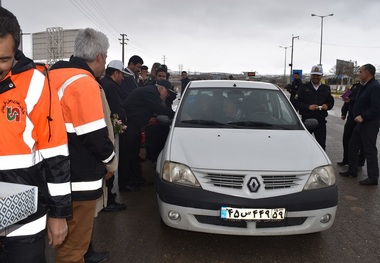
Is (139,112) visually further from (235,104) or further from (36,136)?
(36,136)

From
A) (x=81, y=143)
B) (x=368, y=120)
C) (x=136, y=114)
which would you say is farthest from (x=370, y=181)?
(x=81, y=143)

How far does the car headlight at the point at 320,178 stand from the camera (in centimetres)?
301

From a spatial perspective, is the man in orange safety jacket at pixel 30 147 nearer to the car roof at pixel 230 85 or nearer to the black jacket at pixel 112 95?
the black jacket at pixel 112 95

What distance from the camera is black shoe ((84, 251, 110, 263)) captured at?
2.89m

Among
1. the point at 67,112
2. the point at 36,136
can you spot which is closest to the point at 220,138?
the point at 67,112

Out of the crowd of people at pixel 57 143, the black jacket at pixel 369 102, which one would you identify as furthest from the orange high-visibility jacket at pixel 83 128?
the black jacket at pixel 369 102

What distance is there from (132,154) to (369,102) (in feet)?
12.6

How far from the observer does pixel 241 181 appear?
293 cm

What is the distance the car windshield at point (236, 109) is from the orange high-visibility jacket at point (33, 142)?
7.53ft

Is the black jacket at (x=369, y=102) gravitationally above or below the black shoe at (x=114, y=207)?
above

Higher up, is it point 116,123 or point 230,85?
point 230,85

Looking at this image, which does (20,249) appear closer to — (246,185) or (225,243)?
(246,185)

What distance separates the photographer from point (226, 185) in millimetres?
2939

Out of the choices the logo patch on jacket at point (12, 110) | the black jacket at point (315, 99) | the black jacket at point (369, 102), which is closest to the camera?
the logo patch on jacket at point (12, 110)
